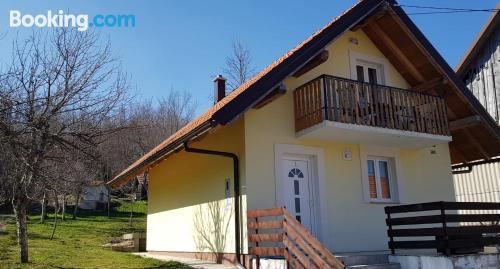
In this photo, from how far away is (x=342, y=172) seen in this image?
11.5m

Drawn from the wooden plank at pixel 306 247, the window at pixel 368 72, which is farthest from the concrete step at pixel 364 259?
the window at pixel 368 72

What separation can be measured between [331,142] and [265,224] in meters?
3.41

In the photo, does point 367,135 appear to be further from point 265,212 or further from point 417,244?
point 265,212

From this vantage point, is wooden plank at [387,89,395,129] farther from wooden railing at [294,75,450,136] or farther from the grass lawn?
the grass lawn

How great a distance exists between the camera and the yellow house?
33.2 ft

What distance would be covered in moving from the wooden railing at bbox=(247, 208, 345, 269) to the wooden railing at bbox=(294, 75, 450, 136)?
8.58ft

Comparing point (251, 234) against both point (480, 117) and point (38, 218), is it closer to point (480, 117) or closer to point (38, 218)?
point (480, 117)

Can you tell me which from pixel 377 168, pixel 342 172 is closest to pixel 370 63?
pixel 377 168

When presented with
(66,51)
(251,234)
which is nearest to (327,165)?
(251,234)

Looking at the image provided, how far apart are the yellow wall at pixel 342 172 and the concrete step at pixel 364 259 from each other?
1.73 m

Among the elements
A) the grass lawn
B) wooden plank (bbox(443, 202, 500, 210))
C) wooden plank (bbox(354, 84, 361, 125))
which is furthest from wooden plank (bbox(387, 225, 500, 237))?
the grass lawn

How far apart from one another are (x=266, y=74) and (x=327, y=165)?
313 cm

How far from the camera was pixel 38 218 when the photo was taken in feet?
82.3

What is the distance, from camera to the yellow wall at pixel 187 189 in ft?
35.3
